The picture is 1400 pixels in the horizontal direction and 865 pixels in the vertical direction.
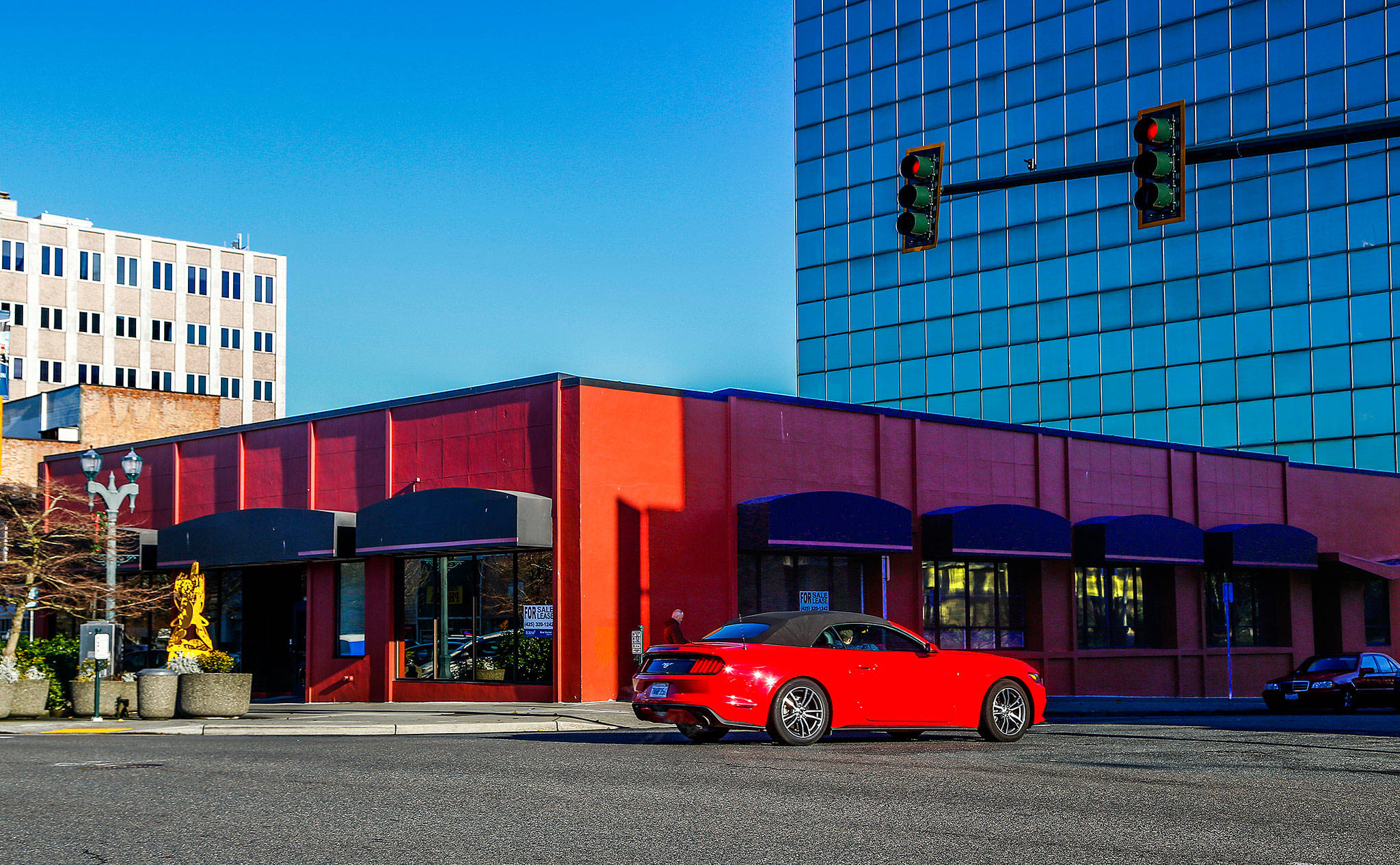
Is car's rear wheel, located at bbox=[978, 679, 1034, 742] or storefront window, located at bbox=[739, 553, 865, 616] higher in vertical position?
storefront window, located at bbox=[739, 553, 865, 616]

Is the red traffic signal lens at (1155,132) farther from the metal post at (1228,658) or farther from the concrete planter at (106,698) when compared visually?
the metal post at (1228,658)

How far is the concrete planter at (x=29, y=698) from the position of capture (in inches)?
955

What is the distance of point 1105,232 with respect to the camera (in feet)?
216

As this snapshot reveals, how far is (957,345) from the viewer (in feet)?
228

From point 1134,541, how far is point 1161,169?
21706mm

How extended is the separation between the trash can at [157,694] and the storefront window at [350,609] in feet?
18.7

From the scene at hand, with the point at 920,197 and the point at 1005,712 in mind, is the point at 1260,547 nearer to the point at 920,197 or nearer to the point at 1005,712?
the point at 1005,712

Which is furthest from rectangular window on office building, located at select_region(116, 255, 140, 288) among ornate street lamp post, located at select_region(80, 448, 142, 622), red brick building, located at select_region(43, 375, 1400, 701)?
ornate street lamp post, located at select_region(80, 448, 142, 622)

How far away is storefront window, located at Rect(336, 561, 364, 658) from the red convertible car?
1414 cm

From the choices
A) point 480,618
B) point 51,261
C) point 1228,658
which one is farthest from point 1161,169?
point 51,261

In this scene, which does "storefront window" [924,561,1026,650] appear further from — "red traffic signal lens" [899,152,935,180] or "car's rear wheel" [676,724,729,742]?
"red traffic signal lens" [899,152,935,180]

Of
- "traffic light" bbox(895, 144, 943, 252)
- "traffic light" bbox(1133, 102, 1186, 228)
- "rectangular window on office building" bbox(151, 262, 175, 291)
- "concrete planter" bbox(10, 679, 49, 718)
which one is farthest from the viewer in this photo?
"rectangular window on office building" bbox(151, 262, 175, 291)

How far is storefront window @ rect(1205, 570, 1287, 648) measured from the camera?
36469mm

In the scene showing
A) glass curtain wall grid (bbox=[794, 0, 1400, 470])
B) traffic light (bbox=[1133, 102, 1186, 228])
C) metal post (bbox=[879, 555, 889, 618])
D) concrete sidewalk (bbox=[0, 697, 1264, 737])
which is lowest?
concrete sidewalk (bbox=[0, 697, 1264, 737])
